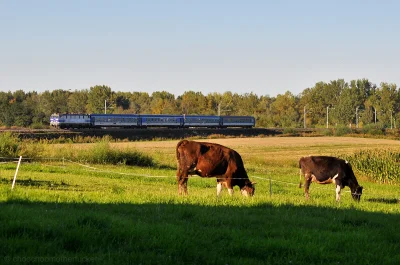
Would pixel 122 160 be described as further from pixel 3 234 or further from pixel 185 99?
pixel 185 99

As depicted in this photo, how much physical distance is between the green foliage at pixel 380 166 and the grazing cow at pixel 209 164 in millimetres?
21978

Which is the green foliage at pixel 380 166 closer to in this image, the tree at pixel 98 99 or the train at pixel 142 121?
the train at pixel 142 121

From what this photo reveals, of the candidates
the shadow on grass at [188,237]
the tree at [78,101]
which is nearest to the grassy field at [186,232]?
the shadow on grass at [188,237]

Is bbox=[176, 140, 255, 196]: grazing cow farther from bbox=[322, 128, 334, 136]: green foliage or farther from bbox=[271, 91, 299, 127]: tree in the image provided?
bbox=[271, 91, 299, 127]: tree

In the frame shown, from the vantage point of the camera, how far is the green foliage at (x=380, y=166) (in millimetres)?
40188

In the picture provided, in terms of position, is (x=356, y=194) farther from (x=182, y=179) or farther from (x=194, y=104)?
(x=194, y=104)

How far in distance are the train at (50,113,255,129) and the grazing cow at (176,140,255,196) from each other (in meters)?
75.8

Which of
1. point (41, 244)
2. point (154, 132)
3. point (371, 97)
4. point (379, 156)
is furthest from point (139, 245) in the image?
point (371, 97)

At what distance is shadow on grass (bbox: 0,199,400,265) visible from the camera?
936 cm

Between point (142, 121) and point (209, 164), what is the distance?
84.3 m

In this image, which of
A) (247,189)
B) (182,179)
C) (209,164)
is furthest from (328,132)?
(182,179)

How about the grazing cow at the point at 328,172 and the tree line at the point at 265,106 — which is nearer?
the grazing cow at the point at 328,172

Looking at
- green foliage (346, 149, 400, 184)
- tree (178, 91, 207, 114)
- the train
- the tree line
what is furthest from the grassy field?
tree (178, 91, 207, 114)

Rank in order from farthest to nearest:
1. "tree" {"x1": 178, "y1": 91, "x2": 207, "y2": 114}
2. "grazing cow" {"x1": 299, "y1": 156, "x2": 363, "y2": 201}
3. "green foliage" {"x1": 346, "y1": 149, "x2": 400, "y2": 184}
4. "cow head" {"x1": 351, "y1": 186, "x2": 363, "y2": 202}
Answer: "tree" {"x1": 178, "y1": 91, "x2": 207, "y2": 114} → "green foliage" {"x1": 346, "y1": 149, "x2": 400, "y2": 184} → "grazing cow" {"x1": 299, "y1": 156, "x2": 363, "y2": 201} → "cow head" {"x1": 351, "y1": 186, "x2": 363, "y2": 202}
